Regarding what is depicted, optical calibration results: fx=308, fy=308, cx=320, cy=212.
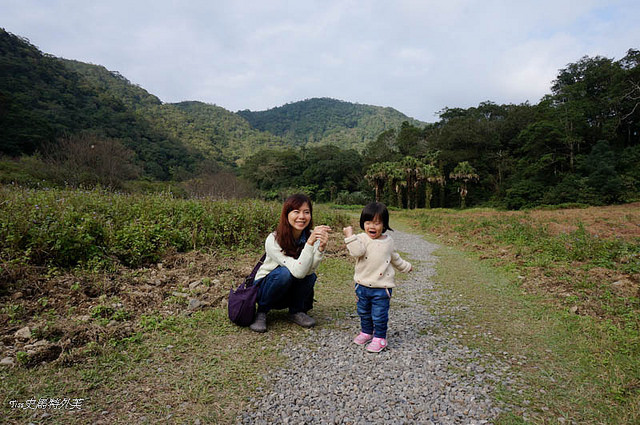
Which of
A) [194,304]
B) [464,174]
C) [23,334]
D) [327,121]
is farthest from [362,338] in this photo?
[327,121]

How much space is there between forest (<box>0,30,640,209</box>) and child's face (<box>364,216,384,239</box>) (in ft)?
47.7

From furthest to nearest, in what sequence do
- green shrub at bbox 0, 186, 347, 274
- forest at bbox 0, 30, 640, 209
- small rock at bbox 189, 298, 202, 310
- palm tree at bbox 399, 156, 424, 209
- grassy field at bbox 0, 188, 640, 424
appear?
1. palm tree at bbox 399, 156, 424, 209
2. forest at bbox 0, 30, 640, 209
3. green shrub at bbox 0, 186, 347, 274
4. small rock at bbox 189, 298, 202, 310
5. grassy field at bbox 0, 188, 640, 424

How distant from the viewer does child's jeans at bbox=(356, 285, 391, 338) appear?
293 cm

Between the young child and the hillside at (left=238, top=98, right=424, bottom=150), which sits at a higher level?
the hillside at (left=238, top=98, right=424, bottom=150)

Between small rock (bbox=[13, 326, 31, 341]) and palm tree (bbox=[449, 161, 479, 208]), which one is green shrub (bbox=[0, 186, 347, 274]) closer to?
small rock (bbox=[13, 326, 31, 341])

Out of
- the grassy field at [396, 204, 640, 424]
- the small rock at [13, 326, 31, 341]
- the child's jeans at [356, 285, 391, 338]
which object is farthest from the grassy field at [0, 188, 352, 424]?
the grassy field at [396, 204, 640, 424]

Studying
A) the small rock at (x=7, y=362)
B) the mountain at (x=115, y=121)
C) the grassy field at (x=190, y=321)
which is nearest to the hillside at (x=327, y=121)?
the mountain at (x=115, y=121)

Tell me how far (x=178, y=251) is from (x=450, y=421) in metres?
5.24

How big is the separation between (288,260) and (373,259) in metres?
0.86

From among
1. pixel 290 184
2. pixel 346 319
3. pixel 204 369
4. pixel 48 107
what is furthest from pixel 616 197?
pixel 48 107

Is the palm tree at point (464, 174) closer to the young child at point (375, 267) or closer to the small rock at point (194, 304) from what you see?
the young child at point (375, 267)

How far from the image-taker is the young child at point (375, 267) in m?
2.90

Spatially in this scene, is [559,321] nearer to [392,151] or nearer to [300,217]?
[300,217]

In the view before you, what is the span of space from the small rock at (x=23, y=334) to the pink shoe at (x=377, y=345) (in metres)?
2.99
